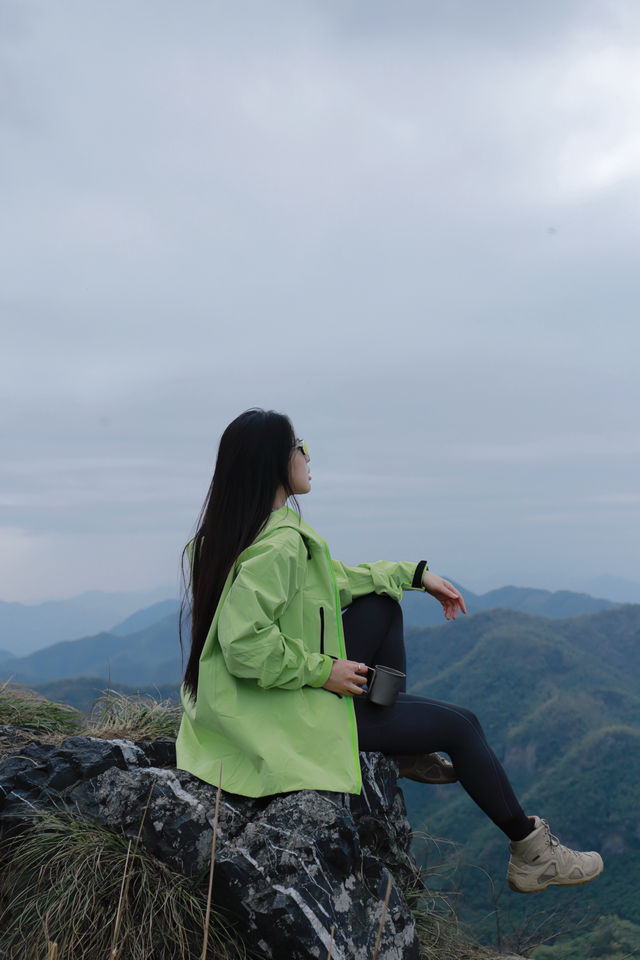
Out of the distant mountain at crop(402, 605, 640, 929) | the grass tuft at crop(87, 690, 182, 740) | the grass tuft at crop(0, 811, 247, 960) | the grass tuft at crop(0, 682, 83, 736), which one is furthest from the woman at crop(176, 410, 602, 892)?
the grass tuft at crop(0, 682, 83, 736)

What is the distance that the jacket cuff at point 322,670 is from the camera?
3.23 meters

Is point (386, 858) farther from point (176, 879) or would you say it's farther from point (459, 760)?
point (176, 879)

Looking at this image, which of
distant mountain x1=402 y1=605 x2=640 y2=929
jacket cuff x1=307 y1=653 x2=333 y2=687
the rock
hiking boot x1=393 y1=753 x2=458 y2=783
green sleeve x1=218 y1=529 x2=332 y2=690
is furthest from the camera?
distant mountain x1=402 y1=605 x2=640 y2=929

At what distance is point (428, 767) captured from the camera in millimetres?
4086

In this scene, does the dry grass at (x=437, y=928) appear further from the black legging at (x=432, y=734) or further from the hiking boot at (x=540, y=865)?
the black legging at (x=432, y=734)

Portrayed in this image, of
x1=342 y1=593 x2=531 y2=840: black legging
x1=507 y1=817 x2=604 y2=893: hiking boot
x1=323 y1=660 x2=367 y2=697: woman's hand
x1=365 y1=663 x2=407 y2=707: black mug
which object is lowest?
x1=507 y1=817 x2=604 y2=893: hiking boot

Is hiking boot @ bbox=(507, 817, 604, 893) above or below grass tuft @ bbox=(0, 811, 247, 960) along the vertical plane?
below

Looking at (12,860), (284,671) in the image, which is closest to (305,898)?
(284,671)

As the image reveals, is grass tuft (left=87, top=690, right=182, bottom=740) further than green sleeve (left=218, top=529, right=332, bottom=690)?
Yes

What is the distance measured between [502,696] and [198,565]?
95178mm

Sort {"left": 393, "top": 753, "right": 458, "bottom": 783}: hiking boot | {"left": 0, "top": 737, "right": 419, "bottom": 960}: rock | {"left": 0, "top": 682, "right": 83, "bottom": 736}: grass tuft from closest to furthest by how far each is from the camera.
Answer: {"left": 0, "top": 737, "right": 419, "bottom": 960}: rock, {"left": 393, "top": 753, "right": 458, "bottom": 783}: hiking boot, {"left": 0, "top": 682, "right": 83, "bottom": 736}: grass tuft

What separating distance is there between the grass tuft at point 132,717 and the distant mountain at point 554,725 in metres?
1.95

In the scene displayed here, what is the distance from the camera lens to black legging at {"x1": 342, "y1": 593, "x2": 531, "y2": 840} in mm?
3660

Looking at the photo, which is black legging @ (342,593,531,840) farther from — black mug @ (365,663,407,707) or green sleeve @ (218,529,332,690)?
green sleeve @ (218,529,332,690)
